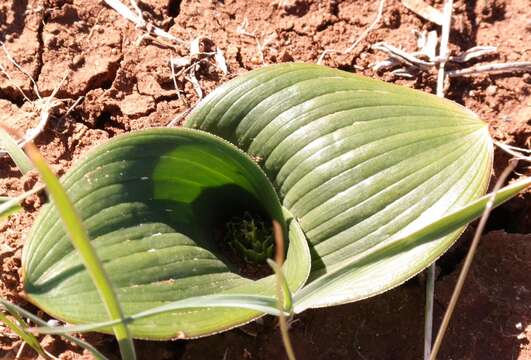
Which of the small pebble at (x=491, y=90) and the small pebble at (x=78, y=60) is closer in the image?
the small pebble at (x=491, y=90)

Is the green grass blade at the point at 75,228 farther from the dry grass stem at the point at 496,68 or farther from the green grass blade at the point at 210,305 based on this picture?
the dry grass stem at the point at 496,68

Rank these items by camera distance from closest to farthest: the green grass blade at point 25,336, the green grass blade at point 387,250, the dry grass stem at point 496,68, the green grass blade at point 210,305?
the green grass blade at point 210,305, the green grass blade at point 387,250, the green grass blade at point 25,336, the dry grass stem at point 496,68

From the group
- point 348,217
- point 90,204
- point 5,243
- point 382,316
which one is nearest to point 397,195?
point 348,217

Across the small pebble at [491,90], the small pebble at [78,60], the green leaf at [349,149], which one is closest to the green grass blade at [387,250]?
the green leaf at [349,149]

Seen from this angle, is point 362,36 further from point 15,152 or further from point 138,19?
point 15,152

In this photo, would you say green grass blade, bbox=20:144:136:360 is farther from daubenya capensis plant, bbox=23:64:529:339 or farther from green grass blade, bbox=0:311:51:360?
green grass blade, bbox=0:311:51:360

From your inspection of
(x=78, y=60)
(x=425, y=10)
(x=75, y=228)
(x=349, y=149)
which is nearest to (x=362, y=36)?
(x=425, y=10)

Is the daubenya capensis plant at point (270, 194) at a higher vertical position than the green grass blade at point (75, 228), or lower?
lower

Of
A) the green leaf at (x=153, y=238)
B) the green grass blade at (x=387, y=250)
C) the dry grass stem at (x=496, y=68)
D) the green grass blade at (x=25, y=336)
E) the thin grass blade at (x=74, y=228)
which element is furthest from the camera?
the dry grass stem at (x=496, y=68)

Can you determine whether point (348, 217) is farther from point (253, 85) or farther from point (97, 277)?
point (97, 277)
